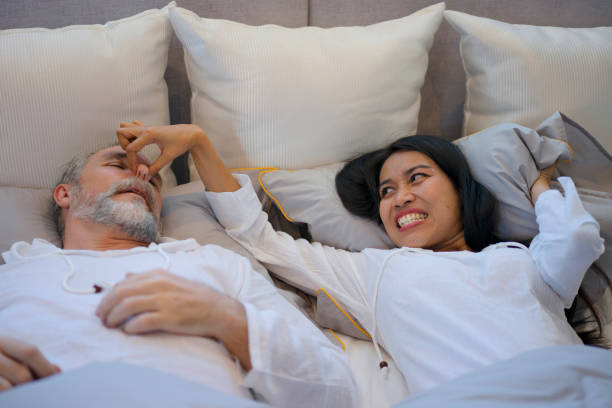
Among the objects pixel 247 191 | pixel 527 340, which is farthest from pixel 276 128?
pixel 527 340

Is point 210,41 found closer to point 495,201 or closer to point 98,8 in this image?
point 98,8

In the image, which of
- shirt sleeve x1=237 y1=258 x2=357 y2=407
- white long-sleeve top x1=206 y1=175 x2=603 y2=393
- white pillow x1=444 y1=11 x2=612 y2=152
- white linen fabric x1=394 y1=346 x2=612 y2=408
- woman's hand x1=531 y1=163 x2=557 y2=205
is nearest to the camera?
white linen fabric x1=394 y1=346 x2=612 y2=408

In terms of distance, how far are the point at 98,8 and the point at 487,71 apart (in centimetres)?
133

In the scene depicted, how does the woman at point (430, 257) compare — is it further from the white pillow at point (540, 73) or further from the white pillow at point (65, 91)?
the white pillow at point (540, 73)

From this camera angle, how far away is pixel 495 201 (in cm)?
135

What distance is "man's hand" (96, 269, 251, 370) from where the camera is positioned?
0.84 meters

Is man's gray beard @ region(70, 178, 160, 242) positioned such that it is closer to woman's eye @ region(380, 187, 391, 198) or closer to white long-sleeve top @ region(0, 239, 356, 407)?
white long-sleeve top @ region(0, 239, 356, 407)

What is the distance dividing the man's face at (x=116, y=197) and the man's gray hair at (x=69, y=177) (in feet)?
0.07

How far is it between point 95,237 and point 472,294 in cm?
95

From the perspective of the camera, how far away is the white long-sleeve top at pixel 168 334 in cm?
85

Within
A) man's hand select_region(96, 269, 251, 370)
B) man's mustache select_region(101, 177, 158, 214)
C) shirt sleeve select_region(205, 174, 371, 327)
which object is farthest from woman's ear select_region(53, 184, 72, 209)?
man's hand select_region(96, 269, 251, 370)

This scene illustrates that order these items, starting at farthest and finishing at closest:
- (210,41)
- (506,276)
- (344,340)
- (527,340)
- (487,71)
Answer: (487,71), (210,41), (344,340), (506,276), (527,340)

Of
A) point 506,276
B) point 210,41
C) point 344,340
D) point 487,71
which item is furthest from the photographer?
point 487,71

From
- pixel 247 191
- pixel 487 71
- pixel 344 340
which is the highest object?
pixel 487 71
